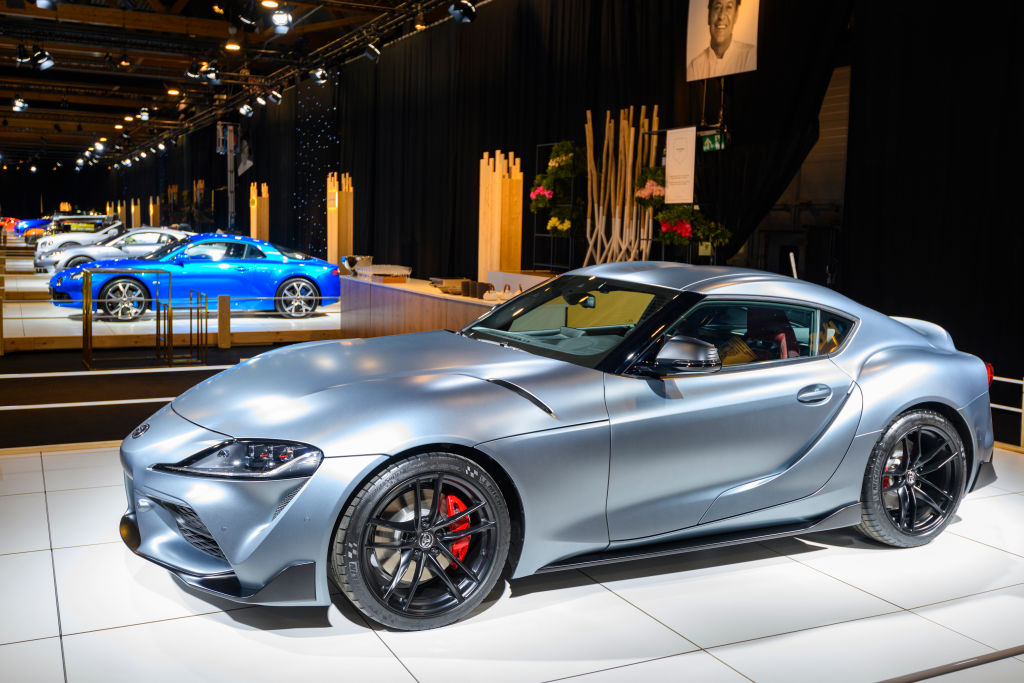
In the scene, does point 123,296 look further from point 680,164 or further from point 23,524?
point 23,524

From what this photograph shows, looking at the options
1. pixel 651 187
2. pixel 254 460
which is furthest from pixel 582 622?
pixel 651 187

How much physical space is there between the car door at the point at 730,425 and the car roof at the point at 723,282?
59mm

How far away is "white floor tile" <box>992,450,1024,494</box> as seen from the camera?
5.31 m

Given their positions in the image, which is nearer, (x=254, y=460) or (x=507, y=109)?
(x=254, y=460)

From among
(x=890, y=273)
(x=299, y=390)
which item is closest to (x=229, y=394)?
(x=299, y=390)

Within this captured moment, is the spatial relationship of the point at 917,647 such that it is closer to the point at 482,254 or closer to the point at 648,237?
the point at 648,237

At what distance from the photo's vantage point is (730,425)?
3537 millimetres

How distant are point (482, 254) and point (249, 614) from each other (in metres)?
8.34

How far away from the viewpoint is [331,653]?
297 cm

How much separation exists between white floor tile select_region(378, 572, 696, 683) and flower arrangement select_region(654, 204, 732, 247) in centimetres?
600

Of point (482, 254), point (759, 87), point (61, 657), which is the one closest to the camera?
point (61, 657)

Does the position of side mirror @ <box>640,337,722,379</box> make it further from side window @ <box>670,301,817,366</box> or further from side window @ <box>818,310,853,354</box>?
side window @ <box>818,310,853,354</box>

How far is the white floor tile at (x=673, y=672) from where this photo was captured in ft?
9.44

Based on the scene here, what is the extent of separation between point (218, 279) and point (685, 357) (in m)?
10.7
